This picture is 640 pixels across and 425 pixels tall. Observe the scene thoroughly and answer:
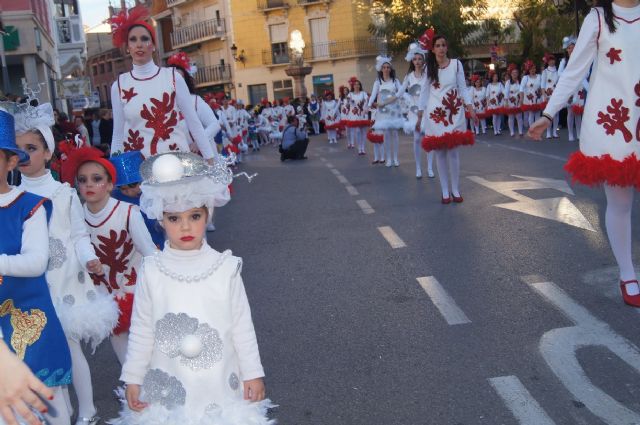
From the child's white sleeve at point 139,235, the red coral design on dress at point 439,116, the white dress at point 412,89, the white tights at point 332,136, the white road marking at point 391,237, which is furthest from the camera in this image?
the white tights at point 332,136

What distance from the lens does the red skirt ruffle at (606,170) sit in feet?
18.2

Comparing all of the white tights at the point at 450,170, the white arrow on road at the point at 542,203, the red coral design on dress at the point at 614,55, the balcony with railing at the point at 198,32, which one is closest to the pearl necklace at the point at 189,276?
the red coral design on dress at the point at 614,55

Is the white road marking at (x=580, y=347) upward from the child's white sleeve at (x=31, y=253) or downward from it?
downward

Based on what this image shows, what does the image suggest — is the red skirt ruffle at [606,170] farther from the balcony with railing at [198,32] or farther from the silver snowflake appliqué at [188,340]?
the balcony with railing at [198,32]

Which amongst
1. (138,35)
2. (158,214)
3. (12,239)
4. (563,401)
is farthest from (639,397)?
(138,35)

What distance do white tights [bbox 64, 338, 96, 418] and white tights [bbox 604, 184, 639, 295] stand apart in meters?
3.59

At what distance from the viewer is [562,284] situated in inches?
257

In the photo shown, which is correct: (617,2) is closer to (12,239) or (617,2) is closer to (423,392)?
(423,392)

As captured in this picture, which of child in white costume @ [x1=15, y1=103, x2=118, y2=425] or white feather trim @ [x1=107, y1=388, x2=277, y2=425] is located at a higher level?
child in white costume @ [x1=15, y1=103, x2=118, y2=425]

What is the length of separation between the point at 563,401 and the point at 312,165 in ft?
54.3

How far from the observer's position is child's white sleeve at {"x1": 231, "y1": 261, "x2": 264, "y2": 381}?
334cm

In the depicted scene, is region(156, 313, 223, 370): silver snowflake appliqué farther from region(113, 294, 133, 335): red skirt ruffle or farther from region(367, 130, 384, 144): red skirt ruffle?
region(367, 130, 384, 144): red skirt ruffle

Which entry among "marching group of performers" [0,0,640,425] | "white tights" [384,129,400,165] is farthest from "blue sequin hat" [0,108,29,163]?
"white tights" [384,129,400,165]

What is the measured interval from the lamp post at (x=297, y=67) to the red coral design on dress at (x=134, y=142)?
126 feet
